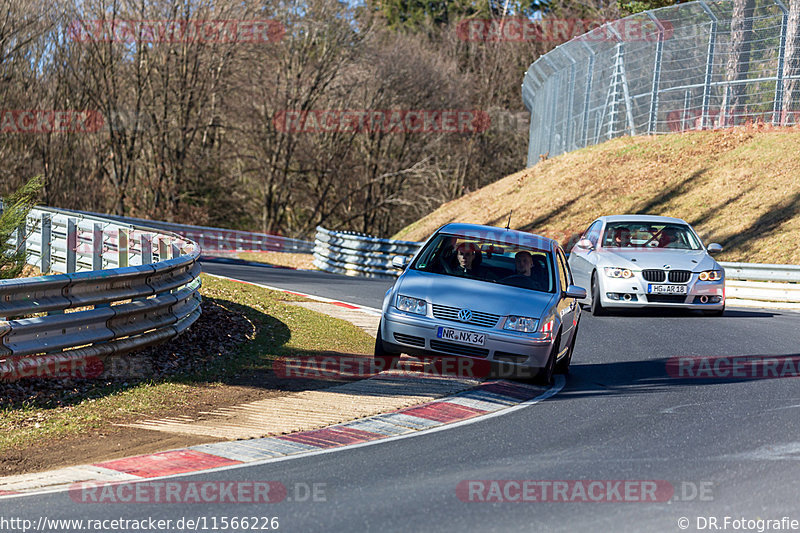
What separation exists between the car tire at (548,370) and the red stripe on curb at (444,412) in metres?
1.32

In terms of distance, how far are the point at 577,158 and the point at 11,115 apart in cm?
2462

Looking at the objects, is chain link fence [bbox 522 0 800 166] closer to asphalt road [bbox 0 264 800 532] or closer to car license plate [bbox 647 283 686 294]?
car license plate [bbox 647 283 686 294]

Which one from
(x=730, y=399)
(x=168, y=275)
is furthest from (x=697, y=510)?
(x=168, y=275)

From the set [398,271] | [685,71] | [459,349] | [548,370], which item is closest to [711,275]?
[548,370]

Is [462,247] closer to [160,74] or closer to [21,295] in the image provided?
[21,295]

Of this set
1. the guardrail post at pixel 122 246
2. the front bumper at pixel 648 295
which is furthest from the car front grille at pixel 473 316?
the guardrail post at pixel 122 246

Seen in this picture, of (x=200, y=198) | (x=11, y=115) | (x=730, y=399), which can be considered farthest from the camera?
(x=200, y=198)

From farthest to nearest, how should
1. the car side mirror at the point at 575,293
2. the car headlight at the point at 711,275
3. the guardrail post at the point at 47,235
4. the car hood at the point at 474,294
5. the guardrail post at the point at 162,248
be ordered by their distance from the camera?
the guardrail post at the point at 47,235
the guardrail post at the point at 162,248
the car headlight at the point at 711,275
the car side mirror at the point at 575,293
the car hood at the point at 474,294

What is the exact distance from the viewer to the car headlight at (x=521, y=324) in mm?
9805

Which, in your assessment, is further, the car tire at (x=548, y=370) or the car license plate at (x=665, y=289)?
the car license plate at (x=665, y=289)

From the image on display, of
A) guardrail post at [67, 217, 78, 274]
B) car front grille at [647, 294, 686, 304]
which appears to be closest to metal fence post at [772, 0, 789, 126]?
car front grille at [647, 294, 686, 304]

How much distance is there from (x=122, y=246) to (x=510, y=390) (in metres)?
9.61

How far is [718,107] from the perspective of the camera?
31891 mm

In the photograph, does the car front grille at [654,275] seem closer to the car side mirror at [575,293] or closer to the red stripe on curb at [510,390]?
the car side mirror at [575,293]
